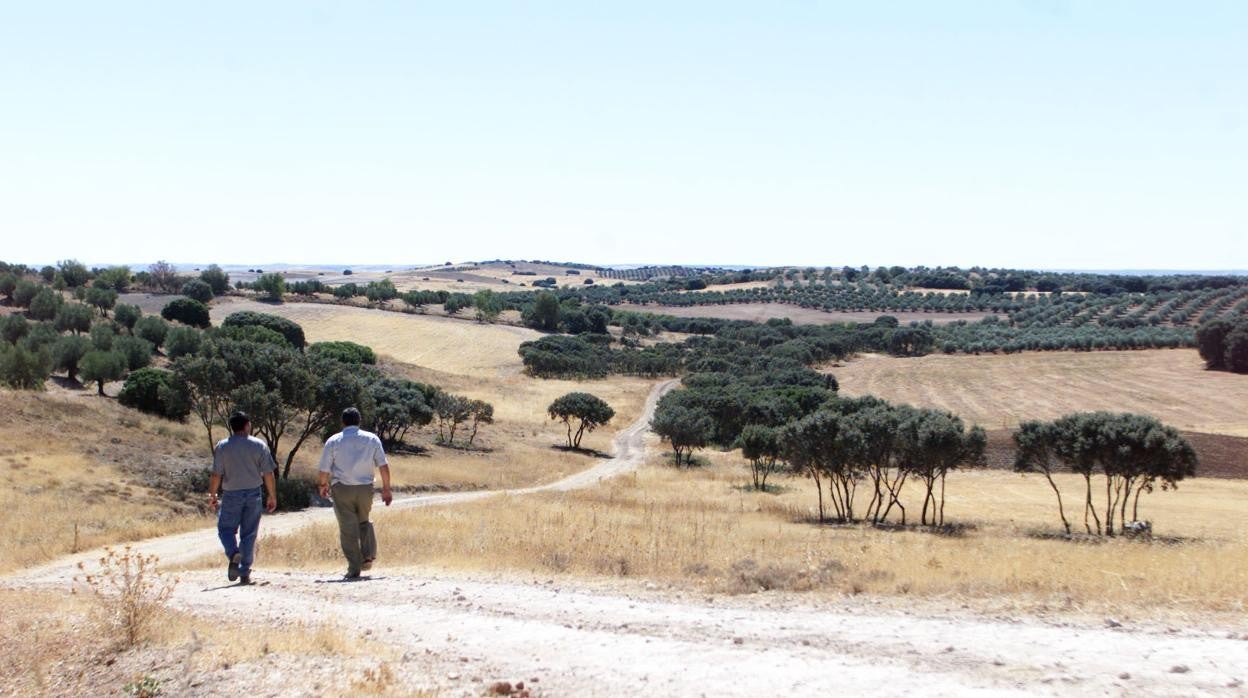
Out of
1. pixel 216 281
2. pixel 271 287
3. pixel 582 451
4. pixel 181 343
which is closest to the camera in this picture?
pixel 582 451

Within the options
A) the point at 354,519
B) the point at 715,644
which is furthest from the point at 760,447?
the point at 715,644

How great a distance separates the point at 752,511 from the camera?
3572 centimetres

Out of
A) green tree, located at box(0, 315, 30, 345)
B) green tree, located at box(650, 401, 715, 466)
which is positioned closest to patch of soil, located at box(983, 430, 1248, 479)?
green tree, located at box(650, 401, 715, 466)

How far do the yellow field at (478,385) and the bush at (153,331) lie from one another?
20.9m

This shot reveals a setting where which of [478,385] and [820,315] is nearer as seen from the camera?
[478,385]

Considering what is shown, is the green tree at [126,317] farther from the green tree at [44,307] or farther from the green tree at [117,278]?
the green tree at [117,278]

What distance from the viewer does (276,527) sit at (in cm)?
2462

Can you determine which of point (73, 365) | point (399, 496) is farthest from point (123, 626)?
point (73, 365)

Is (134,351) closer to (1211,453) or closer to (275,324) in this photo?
(275,324)

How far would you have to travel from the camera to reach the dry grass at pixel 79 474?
21.4m

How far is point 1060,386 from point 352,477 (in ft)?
316

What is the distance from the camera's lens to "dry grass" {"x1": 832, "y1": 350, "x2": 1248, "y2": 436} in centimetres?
7888

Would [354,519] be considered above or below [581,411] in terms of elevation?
above

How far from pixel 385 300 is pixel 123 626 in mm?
160989
